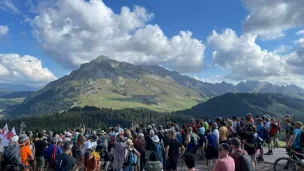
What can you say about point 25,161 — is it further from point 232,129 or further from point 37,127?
point 37,127

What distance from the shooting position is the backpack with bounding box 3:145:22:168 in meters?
9.48

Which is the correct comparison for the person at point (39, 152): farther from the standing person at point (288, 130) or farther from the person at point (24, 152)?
the standing person at point (288, 130)

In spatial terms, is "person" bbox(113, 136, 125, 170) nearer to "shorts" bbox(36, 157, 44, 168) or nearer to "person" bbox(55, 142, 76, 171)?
"person" bbox(55, 142, 76, 171)

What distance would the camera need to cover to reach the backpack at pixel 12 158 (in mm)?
9477

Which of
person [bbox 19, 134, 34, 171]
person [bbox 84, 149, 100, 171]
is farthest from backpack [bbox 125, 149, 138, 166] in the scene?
person [bbox 19, 134, 34, 171]

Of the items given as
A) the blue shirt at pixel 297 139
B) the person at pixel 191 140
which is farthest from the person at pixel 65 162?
the blue shirt at pixel 297 139

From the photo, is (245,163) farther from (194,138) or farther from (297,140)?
(194,138)

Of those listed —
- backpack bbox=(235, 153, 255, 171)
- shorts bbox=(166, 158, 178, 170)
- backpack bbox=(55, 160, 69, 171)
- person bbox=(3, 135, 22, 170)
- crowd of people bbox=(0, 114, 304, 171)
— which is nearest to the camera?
backpack bbox=(235, 153, 255, 171)

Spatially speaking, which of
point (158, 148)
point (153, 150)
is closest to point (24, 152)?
point (153, 150)

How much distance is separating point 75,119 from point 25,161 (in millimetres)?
182095

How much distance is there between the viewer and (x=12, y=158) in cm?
949

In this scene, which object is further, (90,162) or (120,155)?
(120,155)

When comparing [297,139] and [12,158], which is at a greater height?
[297,139]

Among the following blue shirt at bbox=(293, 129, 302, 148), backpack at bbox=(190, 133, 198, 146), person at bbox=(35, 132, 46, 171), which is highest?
blue shirt at bbox=(293, 129, 302, 148)
